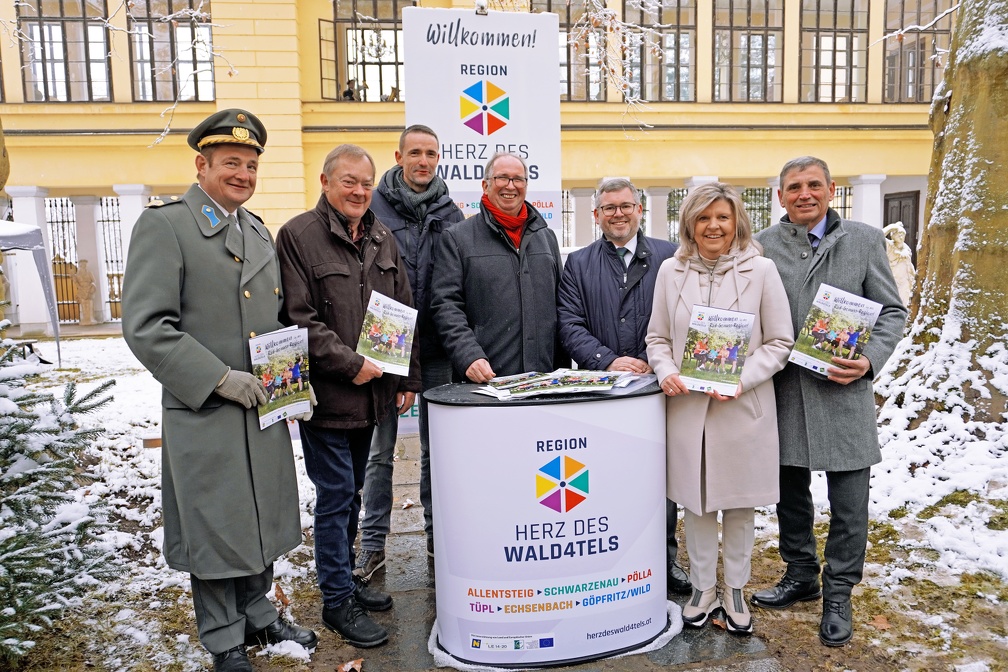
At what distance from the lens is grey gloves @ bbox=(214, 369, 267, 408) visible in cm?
266

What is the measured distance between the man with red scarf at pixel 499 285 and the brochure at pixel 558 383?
0.31 meters

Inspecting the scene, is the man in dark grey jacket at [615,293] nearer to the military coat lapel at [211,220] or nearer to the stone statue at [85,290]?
the military coat lapel at [211,220]

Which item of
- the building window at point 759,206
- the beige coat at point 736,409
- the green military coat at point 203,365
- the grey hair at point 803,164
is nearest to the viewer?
the green military coat at point 203,365

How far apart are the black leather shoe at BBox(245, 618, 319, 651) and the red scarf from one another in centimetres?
201

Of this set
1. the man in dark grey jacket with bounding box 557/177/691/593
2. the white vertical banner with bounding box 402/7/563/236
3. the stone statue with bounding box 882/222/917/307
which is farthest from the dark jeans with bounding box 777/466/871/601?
the stone statue with bounding box 882/222/917/307

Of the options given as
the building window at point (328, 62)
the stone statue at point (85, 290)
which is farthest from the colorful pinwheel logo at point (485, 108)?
the stone statue at point (85, 290)

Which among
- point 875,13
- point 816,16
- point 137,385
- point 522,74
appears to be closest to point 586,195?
point 816,16

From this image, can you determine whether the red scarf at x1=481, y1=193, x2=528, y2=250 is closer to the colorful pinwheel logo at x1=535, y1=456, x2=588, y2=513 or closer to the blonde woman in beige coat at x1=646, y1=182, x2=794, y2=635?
the blonde woman in beige coat at x1=646, y1=182, x2=794, y2=635

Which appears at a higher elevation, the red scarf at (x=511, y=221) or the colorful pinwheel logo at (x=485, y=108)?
the colorful pinwheel logo at (x=485, y=108)

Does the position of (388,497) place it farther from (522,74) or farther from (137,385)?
(137,385)

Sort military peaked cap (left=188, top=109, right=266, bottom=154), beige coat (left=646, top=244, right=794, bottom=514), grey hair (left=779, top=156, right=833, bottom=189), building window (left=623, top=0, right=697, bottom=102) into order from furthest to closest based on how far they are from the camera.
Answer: building window (left=623, top=0, right=697, bottom=102) < grey hair (left=779, top=156, right=833, bottom=189) < beige coat (left=646, top=244, right=794, bottom=514) < military peaked cap (left=188, top=109, right=266, bottom=154)

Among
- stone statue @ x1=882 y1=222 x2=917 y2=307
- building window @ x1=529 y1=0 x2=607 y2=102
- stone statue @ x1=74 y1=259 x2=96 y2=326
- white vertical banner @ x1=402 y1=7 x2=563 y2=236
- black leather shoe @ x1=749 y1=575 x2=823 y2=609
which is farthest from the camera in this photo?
stone statue @ x1=74 y1=259 x2=96 y2=326

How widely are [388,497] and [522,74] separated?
10.2 ft

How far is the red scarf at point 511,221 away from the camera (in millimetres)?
3477
